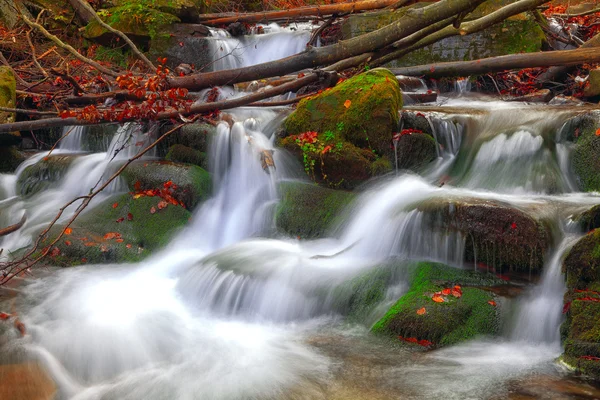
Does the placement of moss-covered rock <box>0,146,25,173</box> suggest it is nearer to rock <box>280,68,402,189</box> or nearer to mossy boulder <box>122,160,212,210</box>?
mossy boulder <box>122,160,212,210</box>

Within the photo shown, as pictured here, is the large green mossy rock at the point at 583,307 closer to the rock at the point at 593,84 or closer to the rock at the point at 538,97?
the rock at the point at 593,84

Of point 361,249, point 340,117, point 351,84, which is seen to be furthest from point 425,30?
point 361,249

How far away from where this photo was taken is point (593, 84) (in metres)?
7.43

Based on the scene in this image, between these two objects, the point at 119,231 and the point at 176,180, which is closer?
the point at 119,231

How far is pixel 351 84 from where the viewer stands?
702cm

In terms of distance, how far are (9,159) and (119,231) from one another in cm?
385

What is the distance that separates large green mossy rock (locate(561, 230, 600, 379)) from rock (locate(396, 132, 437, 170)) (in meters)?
2.88

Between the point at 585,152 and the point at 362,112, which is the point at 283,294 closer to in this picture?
the point at 362,112

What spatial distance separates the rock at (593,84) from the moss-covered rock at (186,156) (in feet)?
18.5

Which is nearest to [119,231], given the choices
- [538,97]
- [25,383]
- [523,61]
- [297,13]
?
[25,383]

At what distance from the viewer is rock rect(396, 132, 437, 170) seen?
6777mm

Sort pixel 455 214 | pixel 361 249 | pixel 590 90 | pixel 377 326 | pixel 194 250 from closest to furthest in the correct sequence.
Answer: pixel 377 326
pixel 455 214
pixel 361 249
pixel 194 250
pixel 590 90

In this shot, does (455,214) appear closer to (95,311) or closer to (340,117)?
(340,117)

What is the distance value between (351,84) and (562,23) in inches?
267
